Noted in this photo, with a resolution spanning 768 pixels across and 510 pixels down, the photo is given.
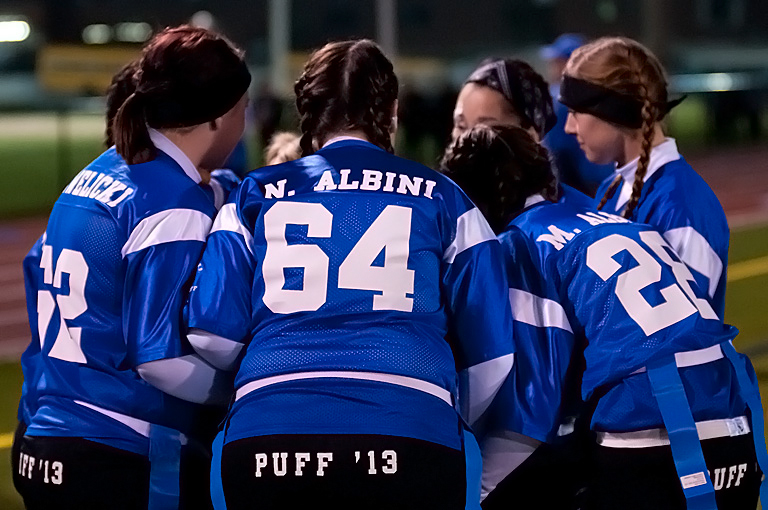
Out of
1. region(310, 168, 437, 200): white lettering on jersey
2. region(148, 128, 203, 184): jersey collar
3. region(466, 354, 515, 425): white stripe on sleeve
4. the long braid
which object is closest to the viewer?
region(310, 168, 437, 200): white lettering on jersey

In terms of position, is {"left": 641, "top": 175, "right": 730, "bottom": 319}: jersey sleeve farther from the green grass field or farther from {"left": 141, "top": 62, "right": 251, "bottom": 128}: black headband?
the green grass field

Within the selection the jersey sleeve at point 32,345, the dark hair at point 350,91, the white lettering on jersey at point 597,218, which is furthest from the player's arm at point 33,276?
the white lettering on jersey at point 597,218

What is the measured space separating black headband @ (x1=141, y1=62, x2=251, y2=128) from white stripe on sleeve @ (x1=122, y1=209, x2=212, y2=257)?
10.4 inches

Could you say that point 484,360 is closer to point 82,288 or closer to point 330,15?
point 82,288

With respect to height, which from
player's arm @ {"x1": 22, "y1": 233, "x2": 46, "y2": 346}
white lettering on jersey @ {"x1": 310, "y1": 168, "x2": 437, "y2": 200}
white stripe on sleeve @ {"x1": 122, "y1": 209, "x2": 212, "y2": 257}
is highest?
white lettering on jersey @ {"x1": 310, "y1": 168, "x2": 437, "y2": 200}

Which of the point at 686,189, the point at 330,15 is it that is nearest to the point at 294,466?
the point at 686,189

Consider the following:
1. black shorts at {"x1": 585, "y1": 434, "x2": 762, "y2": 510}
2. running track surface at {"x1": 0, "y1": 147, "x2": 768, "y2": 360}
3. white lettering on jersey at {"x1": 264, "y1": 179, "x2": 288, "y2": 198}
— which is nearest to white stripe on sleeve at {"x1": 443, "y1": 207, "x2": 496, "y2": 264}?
white lettering on jersey at {"x1": 264, "y1": 179, "x2": 288, "y2": 198}

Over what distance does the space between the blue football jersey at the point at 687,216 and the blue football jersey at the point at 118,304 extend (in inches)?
50.8

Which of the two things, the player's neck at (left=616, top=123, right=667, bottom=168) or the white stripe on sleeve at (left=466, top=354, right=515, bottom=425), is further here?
the player's neck at (left=616, top=123, right=667, bottom=168)

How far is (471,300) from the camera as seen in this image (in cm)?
219

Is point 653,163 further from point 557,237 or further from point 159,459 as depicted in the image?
point 159,459

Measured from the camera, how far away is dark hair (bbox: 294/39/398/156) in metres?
2.26

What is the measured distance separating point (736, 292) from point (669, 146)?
22.3 feet

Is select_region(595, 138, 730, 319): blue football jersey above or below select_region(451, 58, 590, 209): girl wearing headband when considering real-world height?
below
